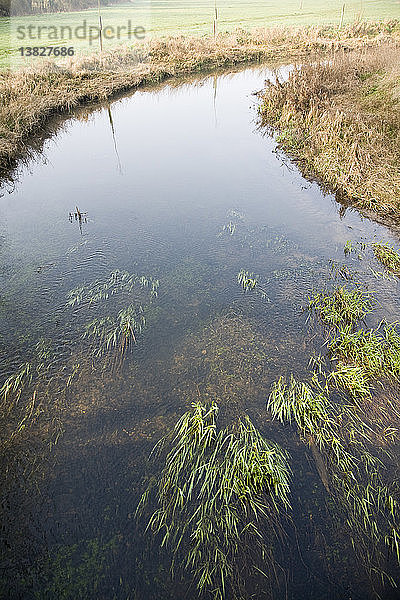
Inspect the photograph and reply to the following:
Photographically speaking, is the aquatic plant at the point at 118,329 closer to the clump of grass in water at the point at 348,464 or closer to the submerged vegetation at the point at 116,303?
the submerged vegetation at the point at 116,303

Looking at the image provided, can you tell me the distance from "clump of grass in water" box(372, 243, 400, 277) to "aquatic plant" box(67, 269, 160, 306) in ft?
11.0

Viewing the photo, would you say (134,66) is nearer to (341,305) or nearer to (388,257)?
(388,257)

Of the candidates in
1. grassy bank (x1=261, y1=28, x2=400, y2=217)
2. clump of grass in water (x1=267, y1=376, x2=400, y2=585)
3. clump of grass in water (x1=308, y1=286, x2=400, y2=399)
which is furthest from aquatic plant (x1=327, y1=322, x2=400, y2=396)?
grassy bank (x1=261, y1=28, x2=400, y2=217)

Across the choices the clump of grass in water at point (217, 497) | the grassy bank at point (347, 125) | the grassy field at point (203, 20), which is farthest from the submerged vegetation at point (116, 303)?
the grassy field at point (203, 20)

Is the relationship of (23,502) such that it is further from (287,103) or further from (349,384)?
(287,103)

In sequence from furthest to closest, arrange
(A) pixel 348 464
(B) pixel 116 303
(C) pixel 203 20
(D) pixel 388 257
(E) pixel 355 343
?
(C) pixel 203 20 → (D) pixel 388 257 → (B) pixel 116 303 → (E) pixel 355 343 → (A) pixel 348 464

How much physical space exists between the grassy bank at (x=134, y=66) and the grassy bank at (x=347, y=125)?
6.37 metres

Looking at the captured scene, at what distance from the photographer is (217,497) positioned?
117 inches

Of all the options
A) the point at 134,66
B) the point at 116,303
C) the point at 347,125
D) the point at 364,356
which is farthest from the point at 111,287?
the point at 134,66

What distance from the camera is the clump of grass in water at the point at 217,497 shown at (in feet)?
8.66

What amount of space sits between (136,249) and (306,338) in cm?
307

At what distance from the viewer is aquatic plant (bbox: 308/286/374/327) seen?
462 centimetres

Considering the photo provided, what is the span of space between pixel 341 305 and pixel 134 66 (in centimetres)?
1595

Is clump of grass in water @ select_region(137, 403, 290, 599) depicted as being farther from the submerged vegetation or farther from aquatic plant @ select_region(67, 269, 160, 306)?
aquatic plant @ select_region(67, 269, 160, 306)
